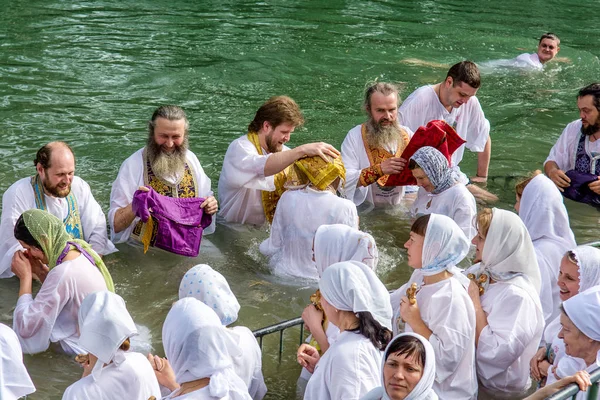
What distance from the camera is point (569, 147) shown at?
380 inches

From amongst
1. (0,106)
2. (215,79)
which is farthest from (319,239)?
(215,79)

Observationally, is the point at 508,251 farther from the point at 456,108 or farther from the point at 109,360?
the point at 456,108

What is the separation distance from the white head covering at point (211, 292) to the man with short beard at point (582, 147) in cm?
523

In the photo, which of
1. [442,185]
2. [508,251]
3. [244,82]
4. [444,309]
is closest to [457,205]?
[442,185]

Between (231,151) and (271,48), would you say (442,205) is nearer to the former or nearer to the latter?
(231,151)

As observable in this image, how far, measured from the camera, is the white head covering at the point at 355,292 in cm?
462

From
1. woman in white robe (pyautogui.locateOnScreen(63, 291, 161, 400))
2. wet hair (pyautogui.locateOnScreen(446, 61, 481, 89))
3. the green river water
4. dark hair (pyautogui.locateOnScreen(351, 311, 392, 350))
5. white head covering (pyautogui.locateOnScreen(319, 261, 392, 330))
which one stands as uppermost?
wet hair (pyautogui.locateOnScreen(446, 61, 481, 89))

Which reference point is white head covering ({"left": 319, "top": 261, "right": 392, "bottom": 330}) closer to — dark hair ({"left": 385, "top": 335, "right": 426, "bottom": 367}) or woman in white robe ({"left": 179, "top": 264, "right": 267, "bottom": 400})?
dark hair ({"left": 385, "top": 335, "right": 426, "bottom": 367})

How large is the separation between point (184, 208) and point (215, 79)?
6.87 m

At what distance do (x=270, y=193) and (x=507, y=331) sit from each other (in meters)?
3.65

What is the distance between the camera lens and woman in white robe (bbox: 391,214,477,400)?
17.1 feet

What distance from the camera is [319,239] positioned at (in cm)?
566

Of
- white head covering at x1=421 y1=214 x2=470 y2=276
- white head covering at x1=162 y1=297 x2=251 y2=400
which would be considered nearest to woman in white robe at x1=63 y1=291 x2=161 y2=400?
white head covering at x1=162 y1=297 x2=251 y2=400

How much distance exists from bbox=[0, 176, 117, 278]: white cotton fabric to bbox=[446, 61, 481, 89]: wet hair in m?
3.96
